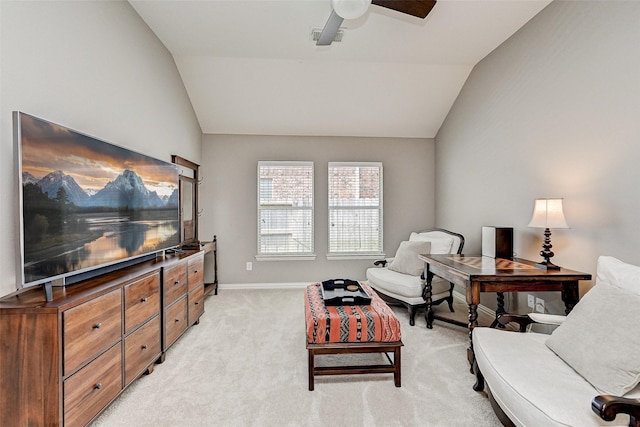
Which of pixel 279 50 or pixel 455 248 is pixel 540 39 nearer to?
pixel 455 248

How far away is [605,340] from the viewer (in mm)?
1442

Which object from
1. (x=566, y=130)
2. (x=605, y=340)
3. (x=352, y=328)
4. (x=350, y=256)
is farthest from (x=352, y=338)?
(x=350, y=256)

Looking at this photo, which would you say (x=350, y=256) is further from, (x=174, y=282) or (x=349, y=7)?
(x=349, y=7)

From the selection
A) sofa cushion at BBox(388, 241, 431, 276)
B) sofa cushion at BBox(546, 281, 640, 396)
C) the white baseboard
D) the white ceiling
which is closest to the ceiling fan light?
the white ceiling

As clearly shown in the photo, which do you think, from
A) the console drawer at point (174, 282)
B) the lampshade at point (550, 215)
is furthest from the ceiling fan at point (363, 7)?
the console drawer at point (174, 282)

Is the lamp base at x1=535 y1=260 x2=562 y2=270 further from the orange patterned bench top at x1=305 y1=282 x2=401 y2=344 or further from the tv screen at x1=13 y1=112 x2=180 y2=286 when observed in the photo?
the tv screen at x1=13 y1=112 x2=180 y2=286

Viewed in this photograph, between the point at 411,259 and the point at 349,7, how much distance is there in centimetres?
265

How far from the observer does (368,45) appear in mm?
3367

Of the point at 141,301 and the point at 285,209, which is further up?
the point at 285,209

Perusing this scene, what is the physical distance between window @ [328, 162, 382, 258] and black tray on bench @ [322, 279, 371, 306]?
77.8 inches

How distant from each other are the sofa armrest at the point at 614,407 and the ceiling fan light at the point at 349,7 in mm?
2199

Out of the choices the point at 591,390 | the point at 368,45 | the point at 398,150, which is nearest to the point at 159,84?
the point at 368,45

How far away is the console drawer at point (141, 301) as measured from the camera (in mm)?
2039

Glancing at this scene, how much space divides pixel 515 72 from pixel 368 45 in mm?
1480
